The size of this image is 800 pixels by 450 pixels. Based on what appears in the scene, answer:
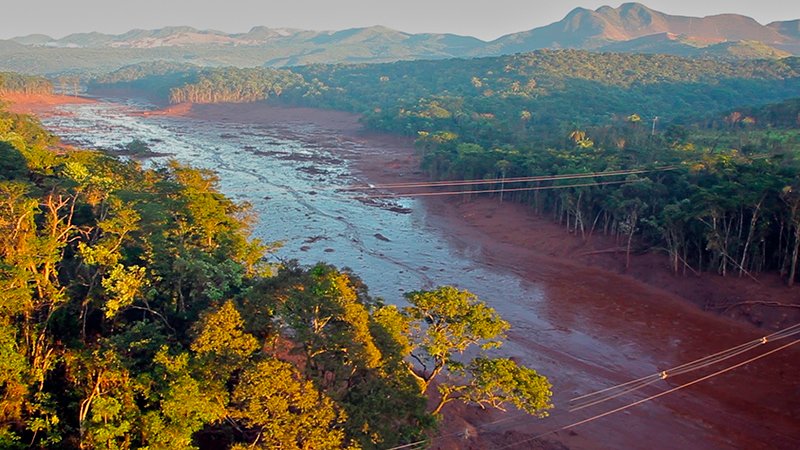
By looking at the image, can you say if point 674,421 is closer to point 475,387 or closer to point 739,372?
point 739,372

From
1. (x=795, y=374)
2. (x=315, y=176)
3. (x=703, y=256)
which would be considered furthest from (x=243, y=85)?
(x=795, y=374)

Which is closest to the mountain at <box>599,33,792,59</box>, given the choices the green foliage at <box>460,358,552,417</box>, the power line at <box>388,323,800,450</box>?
the power line at <box>388,323,800,450</box>

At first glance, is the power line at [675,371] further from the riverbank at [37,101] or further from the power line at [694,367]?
the riverbank at [37,101]

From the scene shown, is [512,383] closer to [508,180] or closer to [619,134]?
[508,180]

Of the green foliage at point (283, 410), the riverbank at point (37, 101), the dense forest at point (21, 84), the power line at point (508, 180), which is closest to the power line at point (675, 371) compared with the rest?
the green foliage at point (283, 410)

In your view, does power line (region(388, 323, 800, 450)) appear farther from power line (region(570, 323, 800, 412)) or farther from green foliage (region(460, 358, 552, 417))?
green foliage (region(460, 358, 552, 417))

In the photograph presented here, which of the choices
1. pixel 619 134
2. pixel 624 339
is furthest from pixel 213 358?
pixel 619 134
